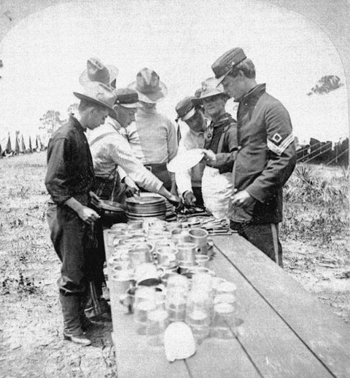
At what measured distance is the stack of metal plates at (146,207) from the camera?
322 centimetres

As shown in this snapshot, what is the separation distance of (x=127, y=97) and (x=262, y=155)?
146 cm

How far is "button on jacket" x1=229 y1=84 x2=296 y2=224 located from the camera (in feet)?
9.70

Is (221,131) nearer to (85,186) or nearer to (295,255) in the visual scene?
(85,186)

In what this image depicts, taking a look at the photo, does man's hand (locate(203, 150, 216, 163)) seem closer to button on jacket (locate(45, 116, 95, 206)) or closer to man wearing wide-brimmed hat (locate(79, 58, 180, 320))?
man wearing wide-brimmed hat (locate(79, 58, 180, 320))

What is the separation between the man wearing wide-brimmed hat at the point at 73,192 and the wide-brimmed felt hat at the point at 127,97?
65 cm

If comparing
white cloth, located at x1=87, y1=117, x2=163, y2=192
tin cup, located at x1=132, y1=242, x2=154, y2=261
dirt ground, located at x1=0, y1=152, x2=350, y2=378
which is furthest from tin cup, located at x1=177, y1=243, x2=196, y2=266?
white cloth, located at x1=87, y1=117, x2=163, y2=192

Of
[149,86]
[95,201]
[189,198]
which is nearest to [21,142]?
[95,201]

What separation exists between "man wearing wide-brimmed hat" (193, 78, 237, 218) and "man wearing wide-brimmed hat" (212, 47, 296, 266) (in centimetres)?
22

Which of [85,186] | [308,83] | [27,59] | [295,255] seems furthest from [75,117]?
[295,255]

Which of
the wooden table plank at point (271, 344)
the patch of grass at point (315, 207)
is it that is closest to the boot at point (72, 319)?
the wooden table plank at point (271, 344)

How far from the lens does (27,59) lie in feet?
11.5

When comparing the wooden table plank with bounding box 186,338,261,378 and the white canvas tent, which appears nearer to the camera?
the wooden table plank with bounding box 186,338,261,378

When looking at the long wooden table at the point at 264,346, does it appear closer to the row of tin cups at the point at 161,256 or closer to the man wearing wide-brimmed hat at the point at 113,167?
the row of tin cups at the point at 161,256

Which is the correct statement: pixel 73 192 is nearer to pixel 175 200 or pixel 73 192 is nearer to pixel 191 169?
pixel 175 200
